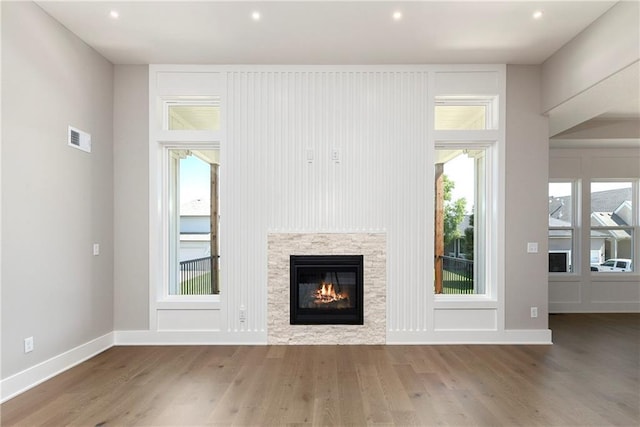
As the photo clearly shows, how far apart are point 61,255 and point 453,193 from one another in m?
4.32

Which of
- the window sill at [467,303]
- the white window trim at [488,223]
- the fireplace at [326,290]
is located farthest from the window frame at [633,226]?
the fireplace at [326,290]

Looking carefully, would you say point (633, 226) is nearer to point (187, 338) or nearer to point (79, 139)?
point (187, 338)

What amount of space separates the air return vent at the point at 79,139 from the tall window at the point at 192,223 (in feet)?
2.87

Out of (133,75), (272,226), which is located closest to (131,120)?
(133,75)

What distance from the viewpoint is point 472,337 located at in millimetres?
4293

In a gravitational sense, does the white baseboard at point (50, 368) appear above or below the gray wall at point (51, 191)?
below

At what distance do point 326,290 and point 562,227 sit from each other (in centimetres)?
436

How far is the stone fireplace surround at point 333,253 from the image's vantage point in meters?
4.29

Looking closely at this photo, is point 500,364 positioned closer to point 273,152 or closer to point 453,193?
point 453,193

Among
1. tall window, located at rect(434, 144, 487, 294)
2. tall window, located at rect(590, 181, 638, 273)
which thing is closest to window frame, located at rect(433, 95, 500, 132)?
tall window, located at rect(434, 144, 487, 294)

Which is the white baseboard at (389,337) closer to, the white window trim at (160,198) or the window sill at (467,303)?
the white window trim at (160,198)

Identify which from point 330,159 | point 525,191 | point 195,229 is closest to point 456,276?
point 525,191

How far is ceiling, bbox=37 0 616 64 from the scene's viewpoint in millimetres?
3168

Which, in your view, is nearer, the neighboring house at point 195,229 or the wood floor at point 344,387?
the wood floor at point 344,387
